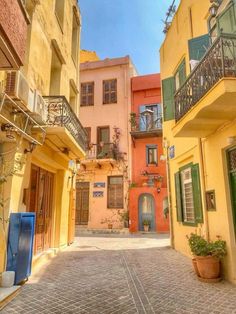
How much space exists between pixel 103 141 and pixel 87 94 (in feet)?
14.0

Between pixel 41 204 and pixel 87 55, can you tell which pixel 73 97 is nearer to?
pixel 41 204

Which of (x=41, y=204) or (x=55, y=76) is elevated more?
(x=55, y=76)

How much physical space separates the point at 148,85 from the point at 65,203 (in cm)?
1228

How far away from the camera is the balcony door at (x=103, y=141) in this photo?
19.1 m

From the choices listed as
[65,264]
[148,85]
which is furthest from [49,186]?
[148,85]

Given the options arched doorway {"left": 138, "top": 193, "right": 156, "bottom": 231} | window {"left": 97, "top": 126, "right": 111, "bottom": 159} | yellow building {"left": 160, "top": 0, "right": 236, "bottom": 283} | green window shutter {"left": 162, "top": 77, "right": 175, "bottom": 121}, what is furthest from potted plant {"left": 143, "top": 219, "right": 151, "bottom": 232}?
green window shutter {"left": 162, "top": 77, "right": 175, "bottom": 121}

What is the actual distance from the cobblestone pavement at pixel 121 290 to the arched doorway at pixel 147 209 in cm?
925

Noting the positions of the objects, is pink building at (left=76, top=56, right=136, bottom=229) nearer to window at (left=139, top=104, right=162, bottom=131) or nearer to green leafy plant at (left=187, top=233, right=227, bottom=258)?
window at (left=139, top=104, right=162, bottom=131)

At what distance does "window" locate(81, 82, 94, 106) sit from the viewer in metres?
20.7

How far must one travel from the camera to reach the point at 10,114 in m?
5.75

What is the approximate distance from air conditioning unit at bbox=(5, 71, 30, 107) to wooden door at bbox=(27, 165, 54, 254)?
2.81 meters

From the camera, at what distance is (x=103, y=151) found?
19.1 meters

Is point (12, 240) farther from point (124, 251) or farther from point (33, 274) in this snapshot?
point (124, 251)

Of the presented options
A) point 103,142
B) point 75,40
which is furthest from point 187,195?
point 103,142
